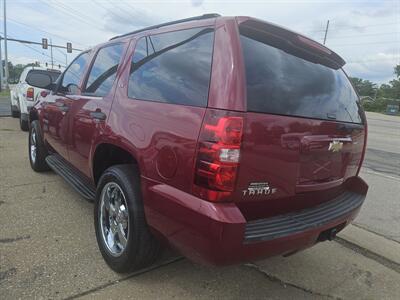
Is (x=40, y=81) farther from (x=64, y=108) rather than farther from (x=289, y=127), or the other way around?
(x=289, y=127)

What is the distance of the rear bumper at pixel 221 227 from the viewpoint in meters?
2.07

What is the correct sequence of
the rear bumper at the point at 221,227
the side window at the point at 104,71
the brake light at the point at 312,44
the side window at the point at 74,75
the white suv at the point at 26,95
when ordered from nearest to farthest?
the rear bumper at the point at 221,227, the brake light at the point at 312,44, the side window at the point at 104,71, the side window at the point at 74,75, the white suv at the point at 26,95

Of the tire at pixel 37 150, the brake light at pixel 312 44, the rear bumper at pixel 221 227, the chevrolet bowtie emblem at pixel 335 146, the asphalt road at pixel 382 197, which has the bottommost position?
the asphalt road at pixel 382 197

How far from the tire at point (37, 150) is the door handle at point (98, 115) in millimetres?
2378

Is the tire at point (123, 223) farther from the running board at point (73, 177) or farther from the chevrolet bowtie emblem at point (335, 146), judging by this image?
the chevrolet bowtie emblem at point (335, 146)

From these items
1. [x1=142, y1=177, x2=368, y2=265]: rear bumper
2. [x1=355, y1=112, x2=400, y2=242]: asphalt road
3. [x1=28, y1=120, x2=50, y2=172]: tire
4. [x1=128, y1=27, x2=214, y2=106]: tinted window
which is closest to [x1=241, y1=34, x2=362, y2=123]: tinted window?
[x1=128, y1=27, x2=214, y2=106]: tinted window

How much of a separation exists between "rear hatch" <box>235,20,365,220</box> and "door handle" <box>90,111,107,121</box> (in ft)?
4.78

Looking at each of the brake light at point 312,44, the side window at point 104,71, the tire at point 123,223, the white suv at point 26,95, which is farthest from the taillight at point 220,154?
the white suv at point 26,95

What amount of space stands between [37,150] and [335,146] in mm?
4498

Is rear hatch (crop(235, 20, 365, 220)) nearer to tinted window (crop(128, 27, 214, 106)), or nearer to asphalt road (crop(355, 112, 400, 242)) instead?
tinted window (crop(128, 27, 214, 106))

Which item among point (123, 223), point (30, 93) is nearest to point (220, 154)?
point (123, 223)

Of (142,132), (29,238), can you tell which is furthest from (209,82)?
(29,238)

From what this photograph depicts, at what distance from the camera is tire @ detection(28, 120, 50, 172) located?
5.46 metres

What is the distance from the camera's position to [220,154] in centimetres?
209
